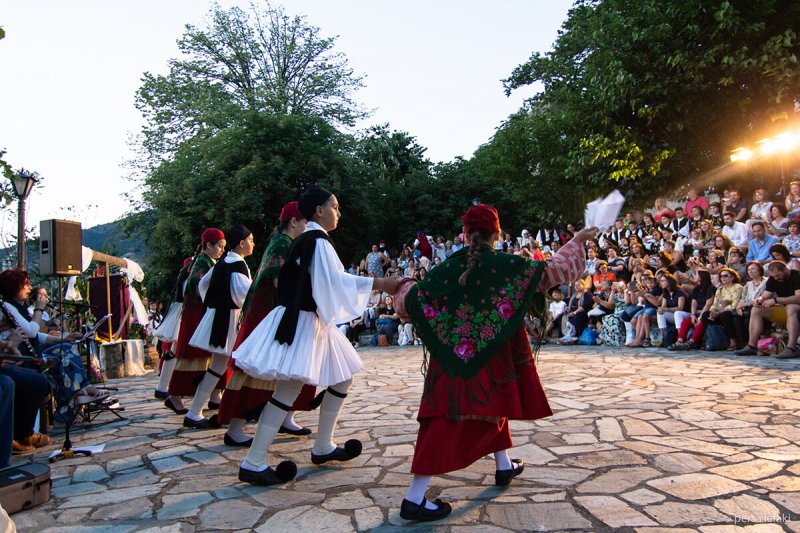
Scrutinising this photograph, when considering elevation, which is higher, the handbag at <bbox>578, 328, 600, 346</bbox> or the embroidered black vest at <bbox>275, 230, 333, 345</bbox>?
the embroidered black vest at <bbox>275, 230, 333, 345</bbox>

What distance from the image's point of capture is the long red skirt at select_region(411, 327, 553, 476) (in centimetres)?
350

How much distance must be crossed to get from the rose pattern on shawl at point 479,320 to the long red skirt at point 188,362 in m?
3.35

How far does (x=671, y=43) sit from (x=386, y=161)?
89.2ft

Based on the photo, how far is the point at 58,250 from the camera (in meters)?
8.85

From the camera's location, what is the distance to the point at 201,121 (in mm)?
29281

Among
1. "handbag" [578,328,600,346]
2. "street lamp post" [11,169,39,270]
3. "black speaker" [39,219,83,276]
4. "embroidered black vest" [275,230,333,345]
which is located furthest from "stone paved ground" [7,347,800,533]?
"handbag" [578,328,600,346]

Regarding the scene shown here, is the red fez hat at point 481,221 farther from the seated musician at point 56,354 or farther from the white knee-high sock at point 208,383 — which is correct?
the seated musician at point 56,354

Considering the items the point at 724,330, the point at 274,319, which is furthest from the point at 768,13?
the point at 274,319

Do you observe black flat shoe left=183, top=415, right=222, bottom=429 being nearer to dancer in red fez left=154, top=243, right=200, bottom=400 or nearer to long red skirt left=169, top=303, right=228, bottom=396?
long red skirt left=169, top=303, right=228, bottom=396

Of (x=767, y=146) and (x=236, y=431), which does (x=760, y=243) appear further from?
(x=236, y=431)

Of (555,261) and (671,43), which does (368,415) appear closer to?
(555,261)

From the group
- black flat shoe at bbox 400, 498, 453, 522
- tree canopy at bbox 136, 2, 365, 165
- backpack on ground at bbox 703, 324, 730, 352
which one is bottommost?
black flat shoe at bbox 400, 498, 453, 522

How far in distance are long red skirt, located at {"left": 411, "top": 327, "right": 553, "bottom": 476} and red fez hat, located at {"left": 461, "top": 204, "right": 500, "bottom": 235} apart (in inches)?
25.4

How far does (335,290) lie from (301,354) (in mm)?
473
